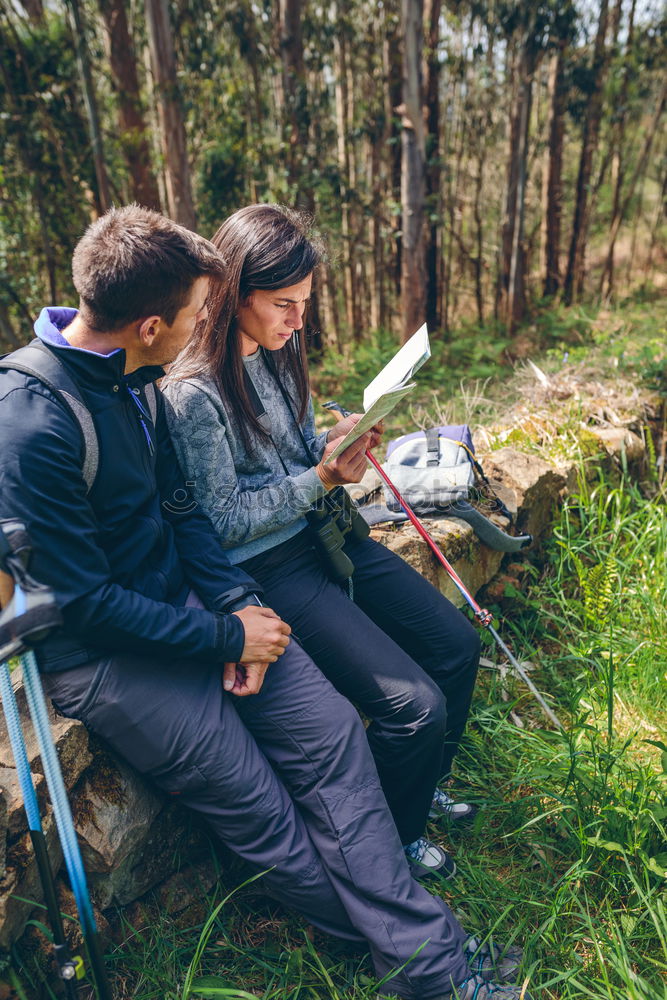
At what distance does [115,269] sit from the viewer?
169 centimetres

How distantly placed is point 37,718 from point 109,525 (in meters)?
0.54

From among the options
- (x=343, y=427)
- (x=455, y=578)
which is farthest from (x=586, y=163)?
(x=343, y=427)

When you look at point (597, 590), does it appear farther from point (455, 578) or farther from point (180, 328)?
point (180, 328)

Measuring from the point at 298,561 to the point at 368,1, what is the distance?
11.1m

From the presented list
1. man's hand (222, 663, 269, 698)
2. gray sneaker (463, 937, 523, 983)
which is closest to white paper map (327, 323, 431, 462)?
man's hand (222, 663, 269, 698)

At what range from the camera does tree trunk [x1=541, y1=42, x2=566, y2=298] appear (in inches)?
428

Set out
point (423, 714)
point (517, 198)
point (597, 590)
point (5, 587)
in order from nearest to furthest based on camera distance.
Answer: point (5, 587) → point (423, 714) → point (597, 590) → point (517, 198)

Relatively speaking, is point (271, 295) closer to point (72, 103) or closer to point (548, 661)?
point (548, 661)

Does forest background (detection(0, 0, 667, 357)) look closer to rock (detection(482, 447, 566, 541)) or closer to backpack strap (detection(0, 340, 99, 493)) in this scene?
rock (detection(482, 447, 566, 541))

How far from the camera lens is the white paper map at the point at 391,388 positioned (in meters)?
1.94

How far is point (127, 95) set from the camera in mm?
8547

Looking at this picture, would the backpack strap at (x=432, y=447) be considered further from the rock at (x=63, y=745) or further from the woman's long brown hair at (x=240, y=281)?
the rock at (x=63, y=745)

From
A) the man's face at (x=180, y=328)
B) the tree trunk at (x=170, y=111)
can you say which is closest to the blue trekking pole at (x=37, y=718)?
the man's face at (x=180, y=328)

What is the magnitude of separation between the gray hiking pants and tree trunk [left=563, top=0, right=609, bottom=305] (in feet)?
37.0
